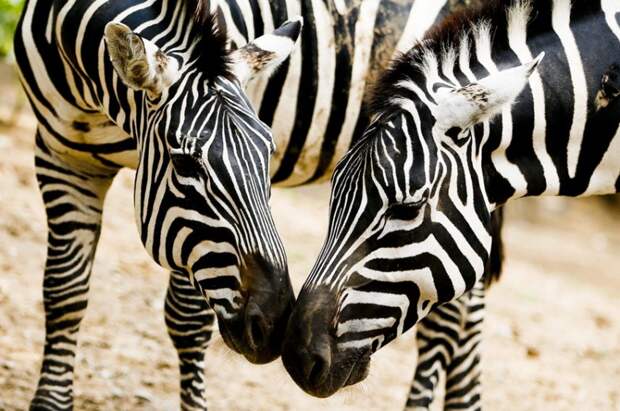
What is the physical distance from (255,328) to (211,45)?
4.15 feet

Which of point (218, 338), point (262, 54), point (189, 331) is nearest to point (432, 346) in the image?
point (218, 338)

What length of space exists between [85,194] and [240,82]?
1567 mm

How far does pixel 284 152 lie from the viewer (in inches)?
235

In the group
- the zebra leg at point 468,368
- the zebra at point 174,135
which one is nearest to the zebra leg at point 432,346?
the zebra leg at point 468,368

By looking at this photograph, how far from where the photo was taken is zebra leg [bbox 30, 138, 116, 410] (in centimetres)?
580

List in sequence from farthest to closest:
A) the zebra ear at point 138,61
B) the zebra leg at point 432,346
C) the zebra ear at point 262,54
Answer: the zebra leg at point 432,346 < the zebra ear at point 262,54 < the zebra ear at point 138,61

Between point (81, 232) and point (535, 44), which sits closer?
point (535, 44)

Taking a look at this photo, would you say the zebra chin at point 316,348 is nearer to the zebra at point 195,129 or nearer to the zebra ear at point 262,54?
the zebra at point 195,129

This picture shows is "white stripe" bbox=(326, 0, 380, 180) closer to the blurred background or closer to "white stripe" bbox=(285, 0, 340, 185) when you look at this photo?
"white stripe" bbox=(285, 0, 340, 185)

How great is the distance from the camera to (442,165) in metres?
4.25

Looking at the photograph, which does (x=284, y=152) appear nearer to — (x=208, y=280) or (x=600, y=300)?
(x=208, y=280)

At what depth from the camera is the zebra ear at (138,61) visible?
174 inches

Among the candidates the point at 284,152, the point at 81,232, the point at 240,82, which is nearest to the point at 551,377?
the point at 284,152

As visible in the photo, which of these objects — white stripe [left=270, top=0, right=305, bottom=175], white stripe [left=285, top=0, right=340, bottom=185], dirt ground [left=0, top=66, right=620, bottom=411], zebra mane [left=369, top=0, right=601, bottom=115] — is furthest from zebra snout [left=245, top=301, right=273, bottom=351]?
white stripe [left=285, top=0, right=340, bottom=185]
